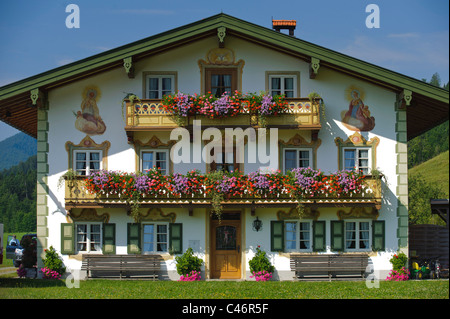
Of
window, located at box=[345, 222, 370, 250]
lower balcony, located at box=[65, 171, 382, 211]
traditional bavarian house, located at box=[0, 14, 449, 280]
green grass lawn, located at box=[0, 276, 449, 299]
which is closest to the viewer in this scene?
green grass lawn, located at box=[0, 276, 449, 299]

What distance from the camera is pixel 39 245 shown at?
82.8ft

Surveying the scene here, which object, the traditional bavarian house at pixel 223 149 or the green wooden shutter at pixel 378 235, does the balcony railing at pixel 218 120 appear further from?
the green wooden shutter at pixel 378 235

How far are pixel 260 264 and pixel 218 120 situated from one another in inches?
225

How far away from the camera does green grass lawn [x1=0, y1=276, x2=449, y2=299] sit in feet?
66.4

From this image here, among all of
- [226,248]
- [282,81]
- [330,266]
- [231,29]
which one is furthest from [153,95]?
[330,266]

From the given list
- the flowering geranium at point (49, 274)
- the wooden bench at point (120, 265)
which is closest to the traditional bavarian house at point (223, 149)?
the wooden bench at point (120, 265)

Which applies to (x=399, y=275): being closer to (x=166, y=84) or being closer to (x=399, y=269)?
(x=399, y=269)

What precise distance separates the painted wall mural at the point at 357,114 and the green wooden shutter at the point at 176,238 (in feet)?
25.3

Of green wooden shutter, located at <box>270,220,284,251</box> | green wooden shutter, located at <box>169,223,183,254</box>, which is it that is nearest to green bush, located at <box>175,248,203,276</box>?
green wooden shutter, located at <box>169,223,183,254</box>

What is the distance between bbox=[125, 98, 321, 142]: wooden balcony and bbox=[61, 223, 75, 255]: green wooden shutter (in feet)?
14.7

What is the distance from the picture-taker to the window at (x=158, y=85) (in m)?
25.8

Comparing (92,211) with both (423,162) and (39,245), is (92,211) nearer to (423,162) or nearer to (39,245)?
(39,245)

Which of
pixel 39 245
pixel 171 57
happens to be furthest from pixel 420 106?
pixel 39 245

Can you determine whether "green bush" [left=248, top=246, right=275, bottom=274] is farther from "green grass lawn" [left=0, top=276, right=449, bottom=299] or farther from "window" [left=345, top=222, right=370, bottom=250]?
"window" [left=345, top=222, right=370, bottom=250]
